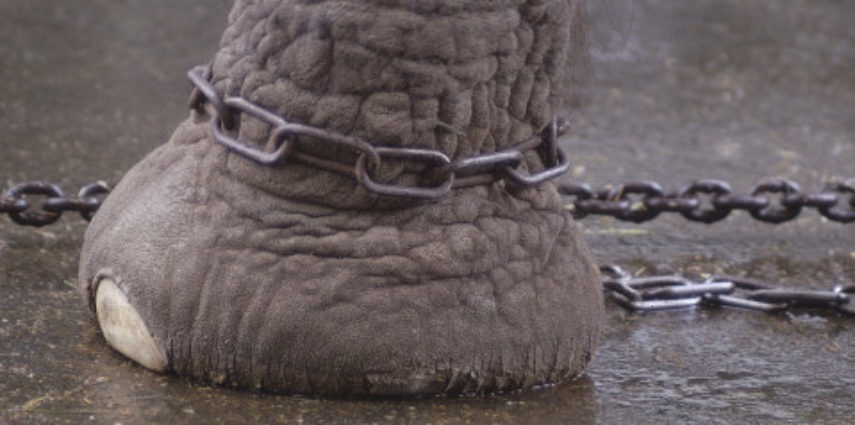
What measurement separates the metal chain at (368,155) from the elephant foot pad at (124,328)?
234 mm

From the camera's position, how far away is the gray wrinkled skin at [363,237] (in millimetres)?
1604

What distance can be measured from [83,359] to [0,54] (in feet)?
6.82

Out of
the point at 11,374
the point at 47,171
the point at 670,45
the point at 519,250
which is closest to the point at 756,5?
the point at 670,45

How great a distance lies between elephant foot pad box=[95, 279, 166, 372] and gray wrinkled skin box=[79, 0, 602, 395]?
0.06 feet

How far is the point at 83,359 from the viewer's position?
1735 mm

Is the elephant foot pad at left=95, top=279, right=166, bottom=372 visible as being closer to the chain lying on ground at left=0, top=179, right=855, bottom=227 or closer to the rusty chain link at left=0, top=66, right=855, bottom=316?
the rusty chain link at left=0, top=66, right=855, bottom=316

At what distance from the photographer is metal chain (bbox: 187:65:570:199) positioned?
1590 mm

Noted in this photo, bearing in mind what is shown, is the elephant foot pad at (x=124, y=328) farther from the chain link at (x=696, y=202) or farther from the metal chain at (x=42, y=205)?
the chain link at (x=696, y=202)

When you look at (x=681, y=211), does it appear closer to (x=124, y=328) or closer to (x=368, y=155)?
(x=368, y=155)

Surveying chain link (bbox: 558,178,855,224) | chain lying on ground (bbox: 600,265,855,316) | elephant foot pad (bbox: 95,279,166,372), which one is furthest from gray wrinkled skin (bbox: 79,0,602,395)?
chain link (bbox: 558,178,855,224)

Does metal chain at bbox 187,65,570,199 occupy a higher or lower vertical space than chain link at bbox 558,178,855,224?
higher

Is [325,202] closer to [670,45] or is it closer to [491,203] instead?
[491,203]

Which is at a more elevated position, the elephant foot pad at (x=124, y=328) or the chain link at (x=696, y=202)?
the chain link at (x=696, y=202)

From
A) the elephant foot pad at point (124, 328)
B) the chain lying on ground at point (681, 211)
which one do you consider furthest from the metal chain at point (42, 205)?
the elephant foot pad at point (124, 328)
